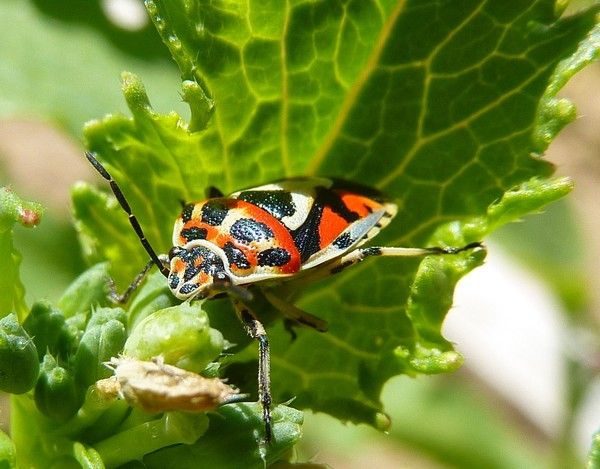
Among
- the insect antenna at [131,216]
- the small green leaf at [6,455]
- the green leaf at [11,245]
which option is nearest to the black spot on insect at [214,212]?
the insect antenna at [131,216]

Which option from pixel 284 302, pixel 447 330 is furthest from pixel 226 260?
pixel 447 330

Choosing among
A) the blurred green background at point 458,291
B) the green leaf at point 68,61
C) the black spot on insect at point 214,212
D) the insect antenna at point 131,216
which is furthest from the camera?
the blurred green background at point 458,291

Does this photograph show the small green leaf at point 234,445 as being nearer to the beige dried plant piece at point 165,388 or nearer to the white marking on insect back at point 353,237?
the beige dried plant piece at point 165,388

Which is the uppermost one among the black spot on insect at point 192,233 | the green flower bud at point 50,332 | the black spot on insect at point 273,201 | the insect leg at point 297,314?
the black spot on insect at point 273,201

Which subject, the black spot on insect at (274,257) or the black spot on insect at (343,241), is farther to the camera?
the black spot on insect at (343,241)

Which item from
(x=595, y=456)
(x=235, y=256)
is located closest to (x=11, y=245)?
(x=235, y=256)

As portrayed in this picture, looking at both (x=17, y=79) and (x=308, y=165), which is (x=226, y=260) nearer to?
(x=308, y=165)

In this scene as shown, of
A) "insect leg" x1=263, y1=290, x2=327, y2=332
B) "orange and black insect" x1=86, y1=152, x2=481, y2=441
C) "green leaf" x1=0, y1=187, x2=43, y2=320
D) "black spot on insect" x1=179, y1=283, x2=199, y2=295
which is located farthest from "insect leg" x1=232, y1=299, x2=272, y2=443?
"green leaf" x1=0, y1=187, x2=43, y2=320

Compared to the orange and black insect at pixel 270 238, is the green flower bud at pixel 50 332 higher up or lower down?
lower down
